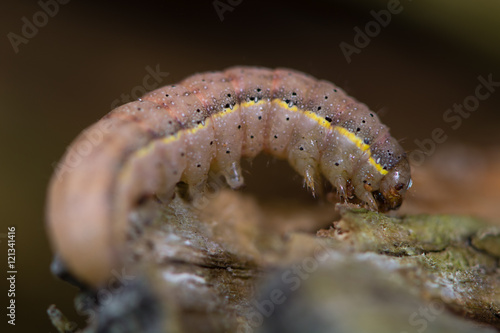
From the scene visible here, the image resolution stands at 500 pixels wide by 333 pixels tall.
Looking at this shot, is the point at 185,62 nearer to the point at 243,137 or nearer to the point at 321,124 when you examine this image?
the point at 243,137

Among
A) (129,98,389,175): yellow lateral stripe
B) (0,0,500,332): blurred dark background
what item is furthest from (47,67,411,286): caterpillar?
(0,0,500,332): blurred dark background

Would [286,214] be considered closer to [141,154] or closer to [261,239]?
[261,239]

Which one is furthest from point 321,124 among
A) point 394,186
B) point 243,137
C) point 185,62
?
point 185,62

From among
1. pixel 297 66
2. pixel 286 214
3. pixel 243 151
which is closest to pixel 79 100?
pixel 243 151

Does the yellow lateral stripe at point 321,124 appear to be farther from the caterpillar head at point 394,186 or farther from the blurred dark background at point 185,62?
the blurred dark background at point 185,62

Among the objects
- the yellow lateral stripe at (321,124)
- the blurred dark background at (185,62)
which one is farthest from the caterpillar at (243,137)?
the blurred dark background at (185,62)

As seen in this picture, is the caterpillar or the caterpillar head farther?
the caterpillar head

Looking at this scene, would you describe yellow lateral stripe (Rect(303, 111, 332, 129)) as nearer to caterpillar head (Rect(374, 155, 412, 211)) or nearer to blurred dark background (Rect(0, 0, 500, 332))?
caterpillar head (Rect(374, 155, 412, 211))
